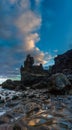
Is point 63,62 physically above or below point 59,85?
above

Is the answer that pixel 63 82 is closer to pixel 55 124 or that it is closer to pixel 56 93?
pixel 56 93

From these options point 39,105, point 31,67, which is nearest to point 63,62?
point 31,67

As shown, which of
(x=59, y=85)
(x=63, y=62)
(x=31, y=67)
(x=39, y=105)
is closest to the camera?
(x=39, y=105)

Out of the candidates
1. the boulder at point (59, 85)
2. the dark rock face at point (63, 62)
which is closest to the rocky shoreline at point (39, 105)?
the boulder at point (59, 85)

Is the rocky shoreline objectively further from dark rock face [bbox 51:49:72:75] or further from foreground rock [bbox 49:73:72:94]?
dark rock face [bbox 51:49:72:75]

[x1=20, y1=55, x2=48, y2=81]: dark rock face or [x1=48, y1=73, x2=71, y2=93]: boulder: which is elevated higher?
[x1=20, y1=55, x2=48, y2=81]: dark rock face

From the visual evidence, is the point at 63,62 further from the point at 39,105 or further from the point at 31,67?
the point at 39,105

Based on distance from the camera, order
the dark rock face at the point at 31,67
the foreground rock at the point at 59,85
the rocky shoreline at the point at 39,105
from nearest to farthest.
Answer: the rocky shoreline at the point at 39,105 → the foreground rock at the point at 59,85 → the dark rock face at the point at 31,67

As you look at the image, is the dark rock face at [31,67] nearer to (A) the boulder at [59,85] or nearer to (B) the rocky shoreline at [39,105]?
(B) the rocky shoreline at [39,105]

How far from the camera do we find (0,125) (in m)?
A: 11.2

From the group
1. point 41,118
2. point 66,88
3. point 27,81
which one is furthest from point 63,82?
point 27,81

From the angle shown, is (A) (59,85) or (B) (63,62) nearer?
(A) (59,85)

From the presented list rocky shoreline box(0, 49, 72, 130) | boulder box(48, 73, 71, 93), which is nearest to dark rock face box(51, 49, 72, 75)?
rocky shoreline box(0, 49, 72, 130)

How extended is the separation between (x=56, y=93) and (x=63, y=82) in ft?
7.60
